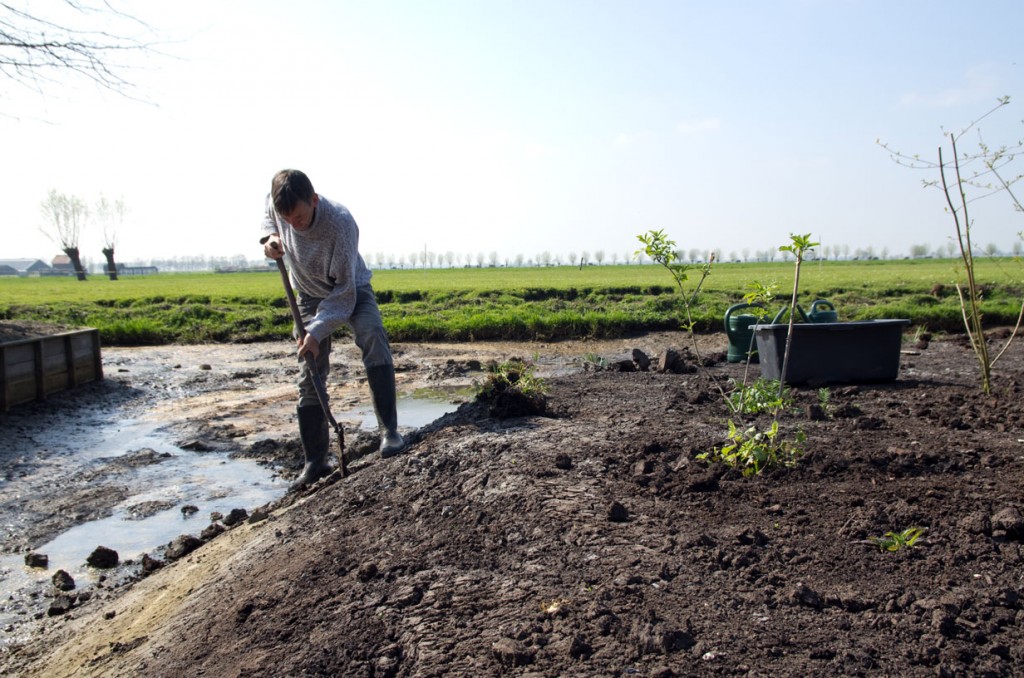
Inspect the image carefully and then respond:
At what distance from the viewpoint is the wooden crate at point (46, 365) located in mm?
8125

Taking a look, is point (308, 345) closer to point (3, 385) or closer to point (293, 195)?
point (293, 195)

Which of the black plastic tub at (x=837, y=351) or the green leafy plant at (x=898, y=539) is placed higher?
the black plastic tub at (x=837, y=351)

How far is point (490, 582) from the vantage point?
9.30 ft

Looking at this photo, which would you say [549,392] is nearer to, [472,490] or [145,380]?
[472,490]

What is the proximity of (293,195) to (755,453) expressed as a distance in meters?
2.82

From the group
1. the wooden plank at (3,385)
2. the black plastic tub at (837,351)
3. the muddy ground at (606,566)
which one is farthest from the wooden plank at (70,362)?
the black plastic tub at (837,351)

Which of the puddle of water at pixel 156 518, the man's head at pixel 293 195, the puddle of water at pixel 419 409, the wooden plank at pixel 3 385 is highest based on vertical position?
the man's head at pixel 293 195

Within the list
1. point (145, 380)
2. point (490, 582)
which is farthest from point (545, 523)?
point (145, 380)

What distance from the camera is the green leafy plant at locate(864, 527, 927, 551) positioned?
2.76 meters

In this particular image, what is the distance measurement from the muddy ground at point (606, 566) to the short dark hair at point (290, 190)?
159cm

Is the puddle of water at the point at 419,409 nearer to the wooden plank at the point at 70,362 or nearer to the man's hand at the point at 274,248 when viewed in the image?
the man's hand at the point at 274,248

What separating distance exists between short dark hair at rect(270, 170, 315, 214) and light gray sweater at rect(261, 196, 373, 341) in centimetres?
26

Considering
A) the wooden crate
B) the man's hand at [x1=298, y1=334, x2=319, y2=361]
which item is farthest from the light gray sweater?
the wooden crate

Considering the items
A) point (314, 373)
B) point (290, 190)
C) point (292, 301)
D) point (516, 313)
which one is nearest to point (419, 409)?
point (314, 373)
